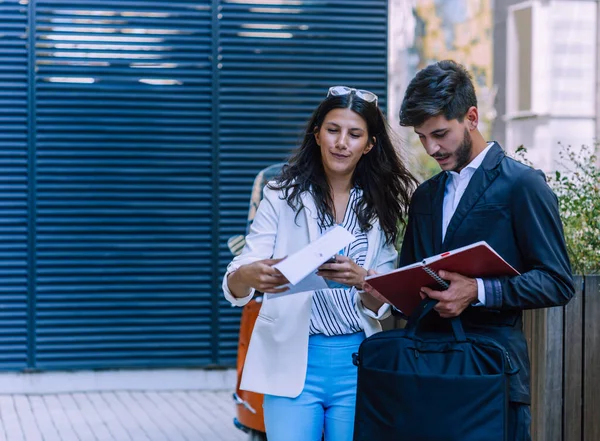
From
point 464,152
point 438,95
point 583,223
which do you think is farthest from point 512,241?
point 583,223

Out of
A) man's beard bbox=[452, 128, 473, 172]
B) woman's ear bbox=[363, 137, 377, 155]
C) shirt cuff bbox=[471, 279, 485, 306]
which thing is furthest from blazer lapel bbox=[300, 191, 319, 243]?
shirt cuff bbox=[471, 279, 485, 306]

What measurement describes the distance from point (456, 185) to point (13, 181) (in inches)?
204

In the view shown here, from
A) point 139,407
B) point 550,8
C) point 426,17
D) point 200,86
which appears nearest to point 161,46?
point 200,86

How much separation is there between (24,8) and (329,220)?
16.5 ft

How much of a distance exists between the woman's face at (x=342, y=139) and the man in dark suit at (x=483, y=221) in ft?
0.95

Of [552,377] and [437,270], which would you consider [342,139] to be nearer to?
[437,270]

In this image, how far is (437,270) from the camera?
2.73 metres

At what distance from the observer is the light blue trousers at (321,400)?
3088mm

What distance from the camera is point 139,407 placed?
706 centimetres

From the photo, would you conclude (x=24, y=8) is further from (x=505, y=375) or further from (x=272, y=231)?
(x=505, y=375)

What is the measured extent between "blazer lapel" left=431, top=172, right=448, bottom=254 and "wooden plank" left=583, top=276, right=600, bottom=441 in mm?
1525

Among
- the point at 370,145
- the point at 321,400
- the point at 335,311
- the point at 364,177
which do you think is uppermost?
the point at 370,145

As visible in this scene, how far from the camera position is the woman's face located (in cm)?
321

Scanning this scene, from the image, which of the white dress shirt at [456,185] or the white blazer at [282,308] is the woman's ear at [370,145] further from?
the white dress shirt at [456,185]
